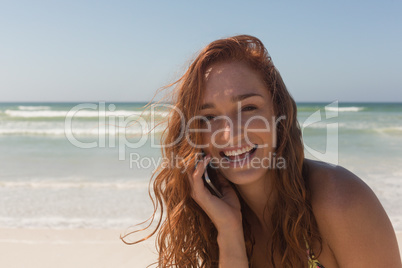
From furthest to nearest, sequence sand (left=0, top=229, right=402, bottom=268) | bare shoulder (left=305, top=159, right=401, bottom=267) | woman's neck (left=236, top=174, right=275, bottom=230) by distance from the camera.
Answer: sand (left=0, top=229, right=402, bottom=268)
woman's neck (left=236, top=174, right=275, bottom=230)
bare shoulder (left=305, top=159, right=401, bottom=267)

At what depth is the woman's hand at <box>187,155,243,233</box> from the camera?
102 inches

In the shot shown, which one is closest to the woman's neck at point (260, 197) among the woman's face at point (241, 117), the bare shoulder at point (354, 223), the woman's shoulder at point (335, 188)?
the woman's face at point (241, 117)

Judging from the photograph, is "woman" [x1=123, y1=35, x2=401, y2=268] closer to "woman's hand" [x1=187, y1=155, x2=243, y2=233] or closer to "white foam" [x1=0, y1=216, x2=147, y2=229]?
"woman's hand" [x1=187, y1=155, x2=243, y2=233]

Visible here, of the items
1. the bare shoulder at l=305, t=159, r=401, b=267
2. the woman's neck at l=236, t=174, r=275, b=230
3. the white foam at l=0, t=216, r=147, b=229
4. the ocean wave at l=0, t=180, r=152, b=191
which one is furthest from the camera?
the ocean wave at l=0, t=180, r=152, b=191

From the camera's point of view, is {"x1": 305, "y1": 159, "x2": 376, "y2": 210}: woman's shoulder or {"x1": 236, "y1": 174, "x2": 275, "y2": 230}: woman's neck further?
{"x1": 236, "y1": 174, "x2": 275, "y2": 230}: woman's neck

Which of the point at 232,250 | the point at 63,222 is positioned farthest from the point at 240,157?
the point at 63,222

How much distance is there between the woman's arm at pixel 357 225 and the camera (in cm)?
209

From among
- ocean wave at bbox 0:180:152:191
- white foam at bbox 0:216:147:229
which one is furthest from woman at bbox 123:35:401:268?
ocean wave at bbox 0:180:152:191

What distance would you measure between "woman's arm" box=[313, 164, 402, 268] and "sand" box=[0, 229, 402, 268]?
8.01ft

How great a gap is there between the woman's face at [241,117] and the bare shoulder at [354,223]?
47 centimetres

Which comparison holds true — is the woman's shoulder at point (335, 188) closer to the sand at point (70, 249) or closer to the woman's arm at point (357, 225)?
the woman's arm at point (357, 225)

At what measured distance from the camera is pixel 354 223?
210 cm

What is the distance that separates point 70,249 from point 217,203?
2477mm

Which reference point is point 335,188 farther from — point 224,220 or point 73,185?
point 73,185
